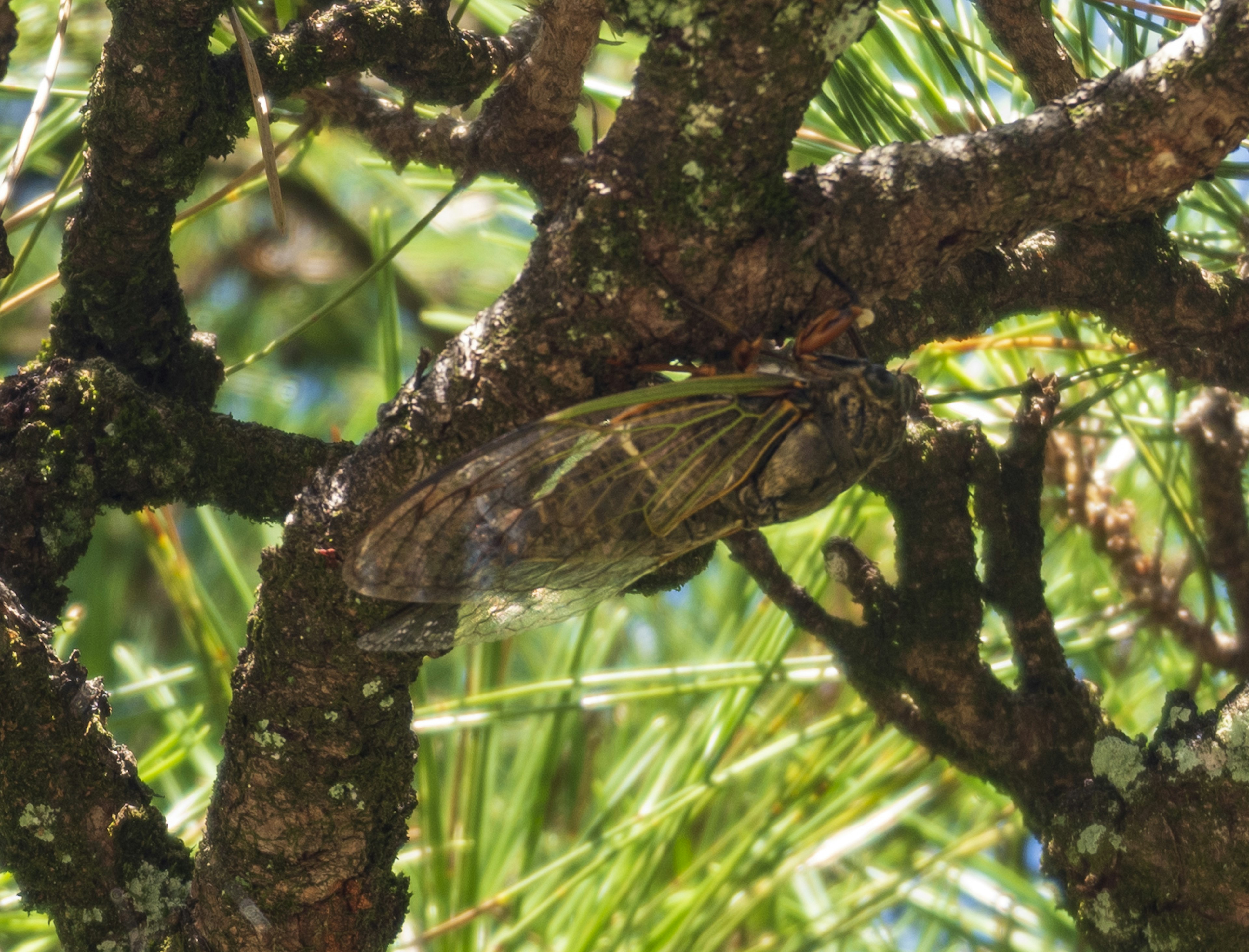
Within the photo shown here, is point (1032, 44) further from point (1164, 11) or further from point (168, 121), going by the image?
point (168, 121)

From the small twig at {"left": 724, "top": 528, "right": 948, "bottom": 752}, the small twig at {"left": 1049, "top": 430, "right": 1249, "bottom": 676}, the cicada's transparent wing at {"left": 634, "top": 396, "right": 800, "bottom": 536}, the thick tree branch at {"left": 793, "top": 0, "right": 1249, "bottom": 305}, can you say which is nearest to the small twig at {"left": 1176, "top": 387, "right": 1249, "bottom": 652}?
the small twig at {"left": 1049, "top": 430, "right": 1249, "bottom": 676}

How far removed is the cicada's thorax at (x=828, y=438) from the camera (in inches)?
28.1

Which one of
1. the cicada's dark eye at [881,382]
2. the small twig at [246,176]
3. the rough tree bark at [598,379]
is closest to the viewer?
the rough tree bark at [598,379]

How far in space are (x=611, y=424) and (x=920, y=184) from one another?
0.24 m

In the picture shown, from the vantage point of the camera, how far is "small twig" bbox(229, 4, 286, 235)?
72 centimetres

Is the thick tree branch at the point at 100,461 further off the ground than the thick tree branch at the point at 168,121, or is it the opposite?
the thick tree branch at the point at 168,121

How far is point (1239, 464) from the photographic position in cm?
113

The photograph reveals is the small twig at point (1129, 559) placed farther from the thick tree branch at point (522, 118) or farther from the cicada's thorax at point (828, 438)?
the thick tree branch at point (522, 118)

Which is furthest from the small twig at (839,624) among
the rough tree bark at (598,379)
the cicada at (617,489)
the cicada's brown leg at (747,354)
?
the cicada's brown leg at (747,354)

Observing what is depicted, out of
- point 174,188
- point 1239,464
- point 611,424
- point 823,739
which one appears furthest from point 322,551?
point 1239,464

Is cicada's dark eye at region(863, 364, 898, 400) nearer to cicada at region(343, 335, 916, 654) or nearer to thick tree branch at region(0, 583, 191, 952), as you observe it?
cicada at region(343, 335, 916, 654)

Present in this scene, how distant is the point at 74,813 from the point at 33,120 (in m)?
0.49

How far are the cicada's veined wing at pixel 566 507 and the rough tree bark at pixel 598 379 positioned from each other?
27 millimetres

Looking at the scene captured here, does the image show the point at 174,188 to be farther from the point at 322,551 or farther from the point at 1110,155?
the point at 1110,155
